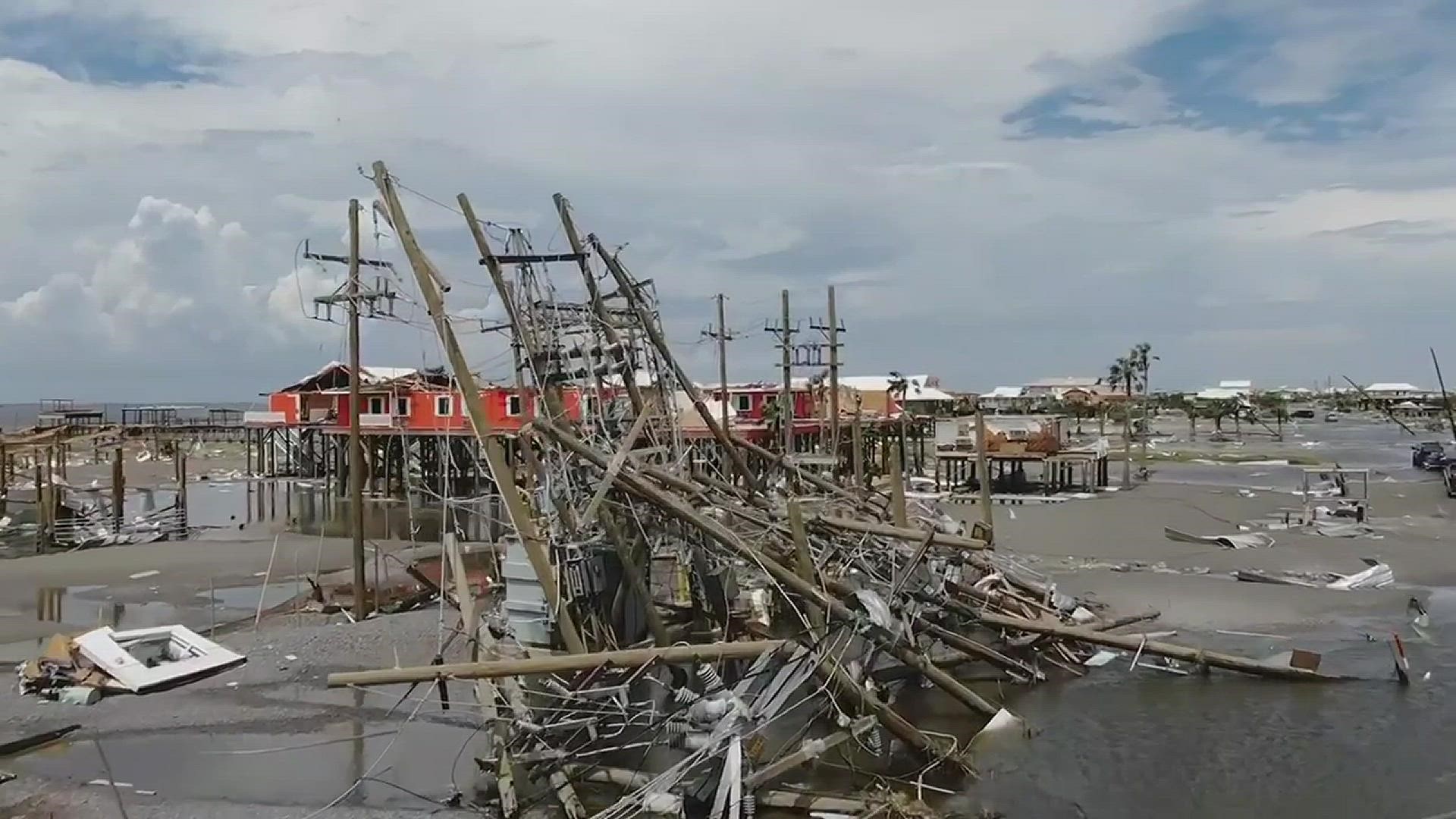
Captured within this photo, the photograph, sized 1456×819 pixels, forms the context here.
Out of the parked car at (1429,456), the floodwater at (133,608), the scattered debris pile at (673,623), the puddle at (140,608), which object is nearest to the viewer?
the scattered debris pile at (673,623)

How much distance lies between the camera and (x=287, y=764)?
14.2 meters

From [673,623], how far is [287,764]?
537 centimetres

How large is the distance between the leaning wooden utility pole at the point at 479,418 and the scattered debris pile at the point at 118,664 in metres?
7.88

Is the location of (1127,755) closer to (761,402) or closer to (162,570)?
(162,570)

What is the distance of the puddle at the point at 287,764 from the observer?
43.2 feet

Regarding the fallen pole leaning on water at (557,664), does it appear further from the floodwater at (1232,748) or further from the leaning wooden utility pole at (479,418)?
the floodwater at (1232,748)

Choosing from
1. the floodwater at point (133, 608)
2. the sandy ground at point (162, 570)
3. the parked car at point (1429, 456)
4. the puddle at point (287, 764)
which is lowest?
the puddle at point (287, 764)

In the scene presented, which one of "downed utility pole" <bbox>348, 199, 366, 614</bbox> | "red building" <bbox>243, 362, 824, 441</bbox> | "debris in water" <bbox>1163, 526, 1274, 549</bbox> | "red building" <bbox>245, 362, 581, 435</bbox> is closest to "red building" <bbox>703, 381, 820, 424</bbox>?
"red building" <bbox>243, 362, 824, 441</bbox>

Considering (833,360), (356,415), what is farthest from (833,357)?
(356,415)

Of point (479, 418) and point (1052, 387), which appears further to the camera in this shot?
point (1052, 387)

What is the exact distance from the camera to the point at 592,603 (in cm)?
1450

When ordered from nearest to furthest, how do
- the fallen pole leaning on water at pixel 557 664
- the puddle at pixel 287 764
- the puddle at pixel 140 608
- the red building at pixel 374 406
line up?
the fallen pole leaning on water at pixel 557 664 < the puddle at pixel 287 764 < the puddle at pixel 140 608 < the red building at pixel 374 406

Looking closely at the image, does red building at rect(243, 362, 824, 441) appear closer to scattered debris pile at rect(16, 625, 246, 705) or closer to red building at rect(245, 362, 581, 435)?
red building at rect(245, 362, 581, 435)

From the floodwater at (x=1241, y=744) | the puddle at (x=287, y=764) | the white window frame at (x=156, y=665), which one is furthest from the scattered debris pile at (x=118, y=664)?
the floodwater at (x=1241, y=744)
